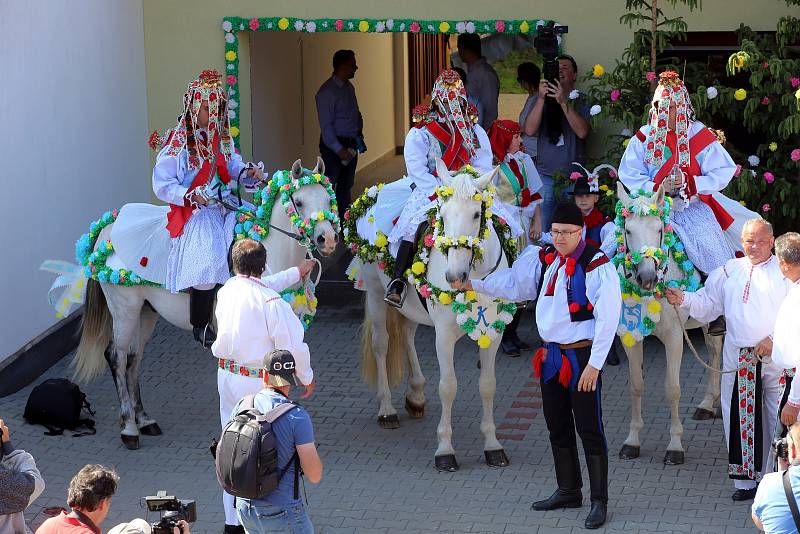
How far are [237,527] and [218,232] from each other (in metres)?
2.56

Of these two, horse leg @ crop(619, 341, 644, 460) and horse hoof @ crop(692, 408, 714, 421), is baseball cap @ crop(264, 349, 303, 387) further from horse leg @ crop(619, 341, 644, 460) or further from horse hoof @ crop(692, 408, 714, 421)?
horse hoof @ crop(692, 408, 714, 421)

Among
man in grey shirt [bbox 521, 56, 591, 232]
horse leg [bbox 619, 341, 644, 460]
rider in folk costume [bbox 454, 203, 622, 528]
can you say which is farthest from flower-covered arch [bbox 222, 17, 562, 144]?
rider in folk costume [bbox 454, 203, 622, 528]

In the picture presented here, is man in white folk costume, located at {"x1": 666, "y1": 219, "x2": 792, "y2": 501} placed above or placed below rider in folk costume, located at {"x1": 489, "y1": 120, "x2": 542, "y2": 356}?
below

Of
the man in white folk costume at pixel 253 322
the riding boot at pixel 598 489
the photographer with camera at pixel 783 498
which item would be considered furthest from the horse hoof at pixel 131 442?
the photographer with camera at pixel 783 498

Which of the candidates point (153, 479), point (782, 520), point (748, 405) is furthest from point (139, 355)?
point (782, 520)

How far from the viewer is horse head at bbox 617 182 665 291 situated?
26.7 feet

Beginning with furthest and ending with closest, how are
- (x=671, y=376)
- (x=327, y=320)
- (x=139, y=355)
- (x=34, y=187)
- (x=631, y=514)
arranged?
(x=327, y=320) → (x=34, y=187) → (x=139, y=355) → (x=671, y=376) → (x=631, y=514)

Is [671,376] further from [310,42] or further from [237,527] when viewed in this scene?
[310,42]

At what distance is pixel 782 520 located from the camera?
5.45 m

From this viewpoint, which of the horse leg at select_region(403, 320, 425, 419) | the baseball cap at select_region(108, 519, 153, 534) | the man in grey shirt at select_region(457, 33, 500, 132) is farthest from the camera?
the man in grey shirt at select_region(457, 33, 500, 132)

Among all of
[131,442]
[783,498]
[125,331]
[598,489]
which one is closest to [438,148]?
[125,331]

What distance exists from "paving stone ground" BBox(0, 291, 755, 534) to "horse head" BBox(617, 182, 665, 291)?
1547 millimetres

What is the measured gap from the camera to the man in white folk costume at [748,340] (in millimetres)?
7746

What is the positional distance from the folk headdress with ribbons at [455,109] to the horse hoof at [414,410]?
2117 mm
